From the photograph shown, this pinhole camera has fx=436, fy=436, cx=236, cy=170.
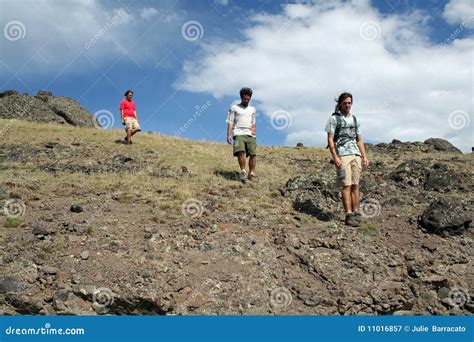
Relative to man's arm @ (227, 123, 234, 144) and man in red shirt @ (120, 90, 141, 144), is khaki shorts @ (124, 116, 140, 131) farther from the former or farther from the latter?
man's arm @ (227, 123, 234, 144)

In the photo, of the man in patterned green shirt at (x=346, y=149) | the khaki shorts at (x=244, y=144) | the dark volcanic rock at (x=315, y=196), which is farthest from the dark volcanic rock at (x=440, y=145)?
the man in patterned green shirt at (x=346, y=149)

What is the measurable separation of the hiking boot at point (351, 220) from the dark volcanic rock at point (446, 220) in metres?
1.50

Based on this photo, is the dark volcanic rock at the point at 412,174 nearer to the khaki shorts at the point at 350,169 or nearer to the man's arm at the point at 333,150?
the khaki shorts at the point at 350,169

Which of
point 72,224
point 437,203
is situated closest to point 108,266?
point 72,224

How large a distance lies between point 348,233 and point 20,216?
656 centimetres

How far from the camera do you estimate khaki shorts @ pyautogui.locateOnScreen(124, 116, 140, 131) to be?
1876 cm

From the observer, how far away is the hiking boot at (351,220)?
9.02 m

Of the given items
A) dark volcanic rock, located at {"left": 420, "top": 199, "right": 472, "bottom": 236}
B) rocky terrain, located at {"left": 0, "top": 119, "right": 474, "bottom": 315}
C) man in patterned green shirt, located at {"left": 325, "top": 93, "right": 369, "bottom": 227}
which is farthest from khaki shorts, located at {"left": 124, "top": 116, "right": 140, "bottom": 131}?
dark volcanic rock, located at {"left": 420, "top": 199, "right": 472, "bottom": 236}

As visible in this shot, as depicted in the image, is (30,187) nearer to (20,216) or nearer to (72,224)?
(20,216)

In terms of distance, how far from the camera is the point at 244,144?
475 inches

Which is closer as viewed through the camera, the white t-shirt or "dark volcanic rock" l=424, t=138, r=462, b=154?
the white t-shirt

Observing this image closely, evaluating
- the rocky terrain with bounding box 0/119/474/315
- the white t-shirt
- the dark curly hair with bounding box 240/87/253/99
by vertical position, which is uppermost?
the dark curly hair with bounding box 240/87/253/99

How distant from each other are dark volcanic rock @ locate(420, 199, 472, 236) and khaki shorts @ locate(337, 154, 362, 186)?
186 cm

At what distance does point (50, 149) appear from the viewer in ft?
55.6
